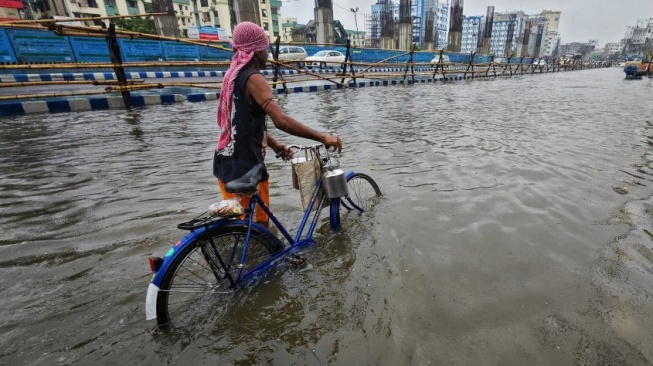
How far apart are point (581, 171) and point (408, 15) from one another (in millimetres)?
40161

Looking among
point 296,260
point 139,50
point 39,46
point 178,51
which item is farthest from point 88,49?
point 296,260

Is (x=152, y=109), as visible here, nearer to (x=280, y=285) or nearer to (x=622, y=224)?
(x=280, y=285)

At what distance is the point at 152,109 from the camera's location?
10.3m

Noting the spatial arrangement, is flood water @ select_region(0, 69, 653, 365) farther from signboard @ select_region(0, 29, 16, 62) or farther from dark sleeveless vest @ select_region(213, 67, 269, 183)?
signboard @ select_region(0, 29, 16, 62)

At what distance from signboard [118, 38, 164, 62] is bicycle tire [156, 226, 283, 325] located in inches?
780

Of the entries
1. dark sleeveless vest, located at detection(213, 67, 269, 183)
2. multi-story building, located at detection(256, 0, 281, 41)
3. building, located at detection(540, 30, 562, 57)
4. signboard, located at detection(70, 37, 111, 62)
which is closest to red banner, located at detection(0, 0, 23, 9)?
signboard, located at detection(70, 37, 111, 62)

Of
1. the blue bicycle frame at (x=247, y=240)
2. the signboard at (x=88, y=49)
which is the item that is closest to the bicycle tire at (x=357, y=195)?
the blue bicycle frame at (x=247, y=240)

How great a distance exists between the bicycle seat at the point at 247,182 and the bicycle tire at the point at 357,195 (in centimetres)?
106

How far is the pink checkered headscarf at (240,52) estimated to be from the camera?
7.17 feet

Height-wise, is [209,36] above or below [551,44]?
above

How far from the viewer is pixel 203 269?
8.34 ft

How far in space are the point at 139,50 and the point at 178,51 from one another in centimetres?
276

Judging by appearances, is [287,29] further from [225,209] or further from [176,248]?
[176,248]

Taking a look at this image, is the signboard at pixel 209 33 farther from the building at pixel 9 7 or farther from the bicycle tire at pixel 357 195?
the bicycle tire at pixel 357 195
